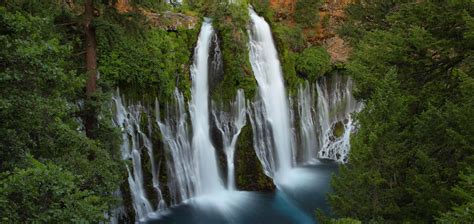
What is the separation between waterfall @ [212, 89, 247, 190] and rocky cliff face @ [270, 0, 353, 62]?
8430 mm

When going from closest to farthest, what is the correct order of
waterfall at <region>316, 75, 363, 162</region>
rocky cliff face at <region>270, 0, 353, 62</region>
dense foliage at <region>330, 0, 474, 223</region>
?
1. dense foliage at <region>330, 0, 474, 223</region>
2. waterfall at <region>316, 75, 363, 162</region>
3. rocky cliff face at <region>270, 0, 353, 62</region>

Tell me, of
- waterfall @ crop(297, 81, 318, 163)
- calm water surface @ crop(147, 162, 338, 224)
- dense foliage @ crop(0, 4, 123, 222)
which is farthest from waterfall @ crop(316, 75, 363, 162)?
dense foliage @ crop(0, 4, 123, 222)

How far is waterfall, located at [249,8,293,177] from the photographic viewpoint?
754 inches

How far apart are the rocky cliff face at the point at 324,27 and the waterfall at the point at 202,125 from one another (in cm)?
866

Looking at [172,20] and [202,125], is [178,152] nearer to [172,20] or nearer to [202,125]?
[202,125]

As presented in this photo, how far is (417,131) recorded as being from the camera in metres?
8.71

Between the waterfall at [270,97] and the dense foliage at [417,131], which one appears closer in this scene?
the dense foliage at [417,131]

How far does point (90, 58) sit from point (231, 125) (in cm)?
916

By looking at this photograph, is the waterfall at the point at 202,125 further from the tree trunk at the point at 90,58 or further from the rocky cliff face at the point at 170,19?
the tree trunk at the point at 90,58

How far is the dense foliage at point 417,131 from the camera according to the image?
816 centimetres

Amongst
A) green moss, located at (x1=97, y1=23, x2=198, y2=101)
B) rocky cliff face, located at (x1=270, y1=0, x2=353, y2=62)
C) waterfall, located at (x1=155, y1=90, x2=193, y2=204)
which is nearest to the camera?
green moss, located at (x1=97, y1=23, x2=198, y2=101)

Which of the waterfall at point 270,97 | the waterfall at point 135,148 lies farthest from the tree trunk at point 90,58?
the waterfall at point 270,97

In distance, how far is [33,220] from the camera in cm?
518

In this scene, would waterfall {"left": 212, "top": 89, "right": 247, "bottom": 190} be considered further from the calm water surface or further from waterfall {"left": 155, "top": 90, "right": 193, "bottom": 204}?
waterfall {"left": 155, "top": 90, "right": 193, "bottom": 204}
